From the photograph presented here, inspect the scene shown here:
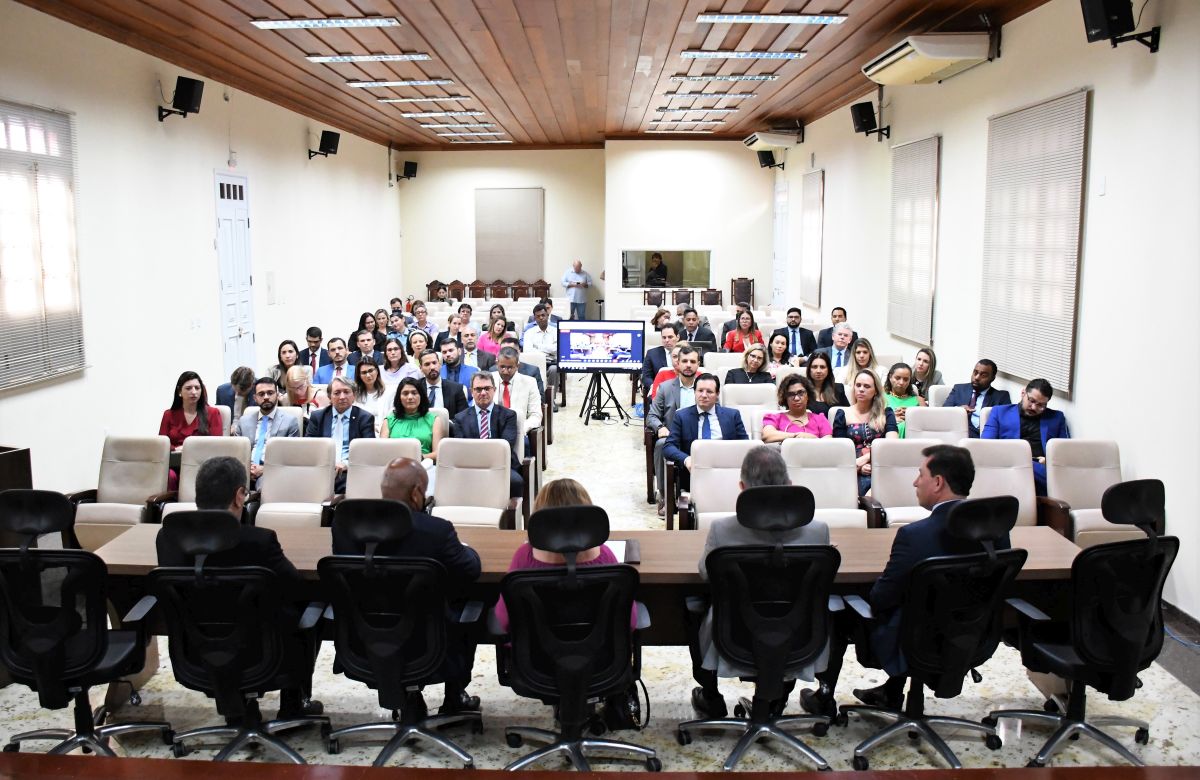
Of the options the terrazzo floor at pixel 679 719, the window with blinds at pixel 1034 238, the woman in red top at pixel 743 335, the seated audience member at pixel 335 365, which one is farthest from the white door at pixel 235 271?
the window with blinds at pixel 1034 238

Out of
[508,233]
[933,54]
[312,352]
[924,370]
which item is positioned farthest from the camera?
[508,233]

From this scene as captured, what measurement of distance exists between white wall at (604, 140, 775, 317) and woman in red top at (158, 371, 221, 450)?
511 inches

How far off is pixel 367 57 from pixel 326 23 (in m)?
1.74

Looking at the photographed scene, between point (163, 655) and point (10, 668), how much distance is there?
1.40 metres

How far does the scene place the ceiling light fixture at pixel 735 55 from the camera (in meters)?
9.79

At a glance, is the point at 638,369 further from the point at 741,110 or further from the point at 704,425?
the point at 741,110

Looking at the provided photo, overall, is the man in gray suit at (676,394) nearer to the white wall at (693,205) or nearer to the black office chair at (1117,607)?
the black office chair at (1117,607)

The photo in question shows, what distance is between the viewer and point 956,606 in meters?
3.82

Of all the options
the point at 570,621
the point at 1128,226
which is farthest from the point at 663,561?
the point at 1128,226

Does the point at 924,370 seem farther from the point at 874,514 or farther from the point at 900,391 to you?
the point at 874,514

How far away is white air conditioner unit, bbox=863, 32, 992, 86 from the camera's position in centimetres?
842

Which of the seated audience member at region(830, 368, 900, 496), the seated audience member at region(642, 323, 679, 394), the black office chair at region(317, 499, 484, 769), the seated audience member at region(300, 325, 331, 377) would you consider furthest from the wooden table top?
the seated audience member at region(300, 325, 331, 377)

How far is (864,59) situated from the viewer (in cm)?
1055

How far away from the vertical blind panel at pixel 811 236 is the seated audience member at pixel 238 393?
9.60 meters
